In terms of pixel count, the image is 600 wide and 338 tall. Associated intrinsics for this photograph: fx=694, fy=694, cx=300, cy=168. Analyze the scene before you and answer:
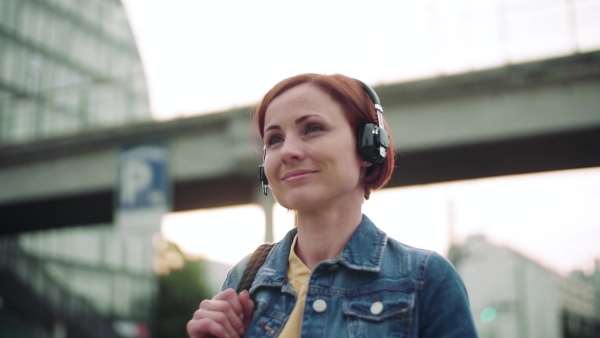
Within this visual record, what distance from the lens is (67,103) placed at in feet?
85.7

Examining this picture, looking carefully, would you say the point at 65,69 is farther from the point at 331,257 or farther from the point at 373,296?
the point at 373,296

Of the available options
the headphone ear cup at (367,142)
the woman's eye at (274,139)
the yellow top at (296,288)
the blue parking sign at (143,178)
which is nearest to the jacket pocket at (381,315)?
the yellow top at (296,288)

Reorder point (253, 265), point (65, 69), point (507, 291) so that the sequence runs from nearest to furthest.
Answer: point (253, 265)
point (507, 291)
point (65, 69)

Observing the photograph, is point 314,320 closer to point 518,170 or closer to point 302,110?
point 302,110

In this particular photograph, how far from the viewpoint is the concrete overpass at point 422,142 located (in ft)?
47.2

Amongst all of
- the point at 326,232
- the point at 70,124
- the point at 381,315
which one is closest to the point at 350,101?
the point at 326,232

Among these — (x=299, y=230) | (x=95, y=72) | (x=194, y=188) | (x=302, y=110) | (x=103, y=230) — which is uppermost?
(x=95, y=72)

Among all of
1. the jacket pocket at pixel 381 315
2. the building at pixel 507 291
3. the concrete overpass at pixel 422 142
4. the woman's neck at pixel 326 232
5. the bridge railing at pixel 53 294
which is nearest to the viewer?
the jacket pocket at pixel 381 315

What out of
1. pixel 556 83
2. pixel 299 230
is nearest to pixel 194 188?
pixel 556 83

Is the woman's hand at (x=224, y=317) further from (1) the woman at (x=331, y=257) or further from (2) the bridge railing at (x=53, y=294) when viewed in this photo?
(2) the bridge railing at (x=53, y=294)

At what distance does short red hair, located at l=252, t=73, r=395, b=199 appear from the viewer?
212 cm

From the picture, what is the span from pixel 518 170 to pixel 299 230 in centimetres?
1537

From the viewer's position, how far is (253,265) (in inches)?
88.4

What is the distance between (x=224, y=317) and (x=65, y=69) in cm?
5198
